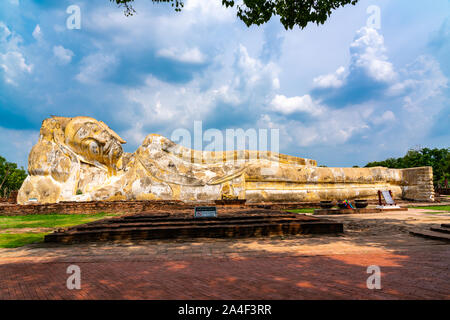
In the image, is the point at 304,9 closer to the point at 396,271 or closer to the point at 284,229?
the point at 284,229

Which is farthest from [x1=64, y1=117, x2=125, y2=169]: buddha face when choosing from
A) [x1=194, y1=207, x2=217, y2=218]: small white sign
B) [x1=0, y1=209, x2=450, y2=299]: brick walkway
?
[x1=0, y1=209, x2=450, y2=299]: brick walkway

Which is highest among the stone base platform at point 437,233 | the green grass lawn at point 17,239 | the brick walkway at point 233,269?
the stone base platform at point 437,233

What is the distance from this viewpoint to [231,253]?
16.3 feet

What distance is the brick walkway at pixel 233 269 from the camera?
2.92 meters

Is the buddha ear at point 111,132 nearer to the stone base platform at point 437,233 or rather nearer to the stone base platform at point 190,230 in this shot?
the stone base platform at point 190,230

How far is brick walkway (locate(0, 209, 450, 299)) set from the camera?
292cm

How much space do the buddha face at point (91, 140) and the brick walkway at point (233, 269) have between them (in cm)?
1414

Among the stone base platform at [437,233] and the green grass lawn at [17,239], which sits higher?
the stone base platform at [437,233]

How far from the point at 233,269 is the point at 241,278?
1.46 feet

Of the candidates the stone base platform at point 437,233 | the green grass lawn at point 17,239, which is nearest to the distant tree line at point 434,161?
the stone base platform at point 437,233

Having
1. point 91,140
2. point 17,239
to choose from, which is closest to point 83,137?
point 91,140

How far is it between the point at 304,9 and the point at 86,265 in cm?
892

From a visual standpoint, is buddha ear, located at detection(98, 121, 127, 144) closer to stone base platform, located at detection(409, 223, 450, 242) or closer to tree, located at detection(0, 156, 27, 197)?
stone base platform, located at detection(409, 223, 450, 242)
